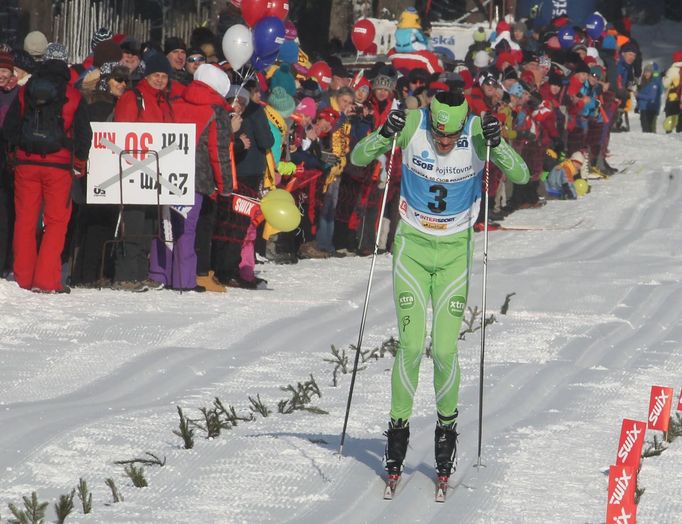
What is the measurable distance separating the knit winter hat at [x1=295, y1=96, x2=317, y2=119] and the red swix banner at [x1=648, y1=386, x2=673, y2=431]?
7728 mm

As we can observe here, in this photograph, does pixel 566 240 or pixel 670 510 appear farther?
pixel 566 240

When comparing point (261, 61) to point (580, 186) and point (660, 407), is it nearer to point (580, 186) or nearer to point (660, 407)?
point (660, 407)

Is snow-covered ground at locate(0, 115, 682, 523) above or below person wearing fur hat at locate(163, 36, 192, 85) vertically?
below

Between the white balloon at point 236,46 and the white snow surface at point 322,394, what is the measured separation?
209cm

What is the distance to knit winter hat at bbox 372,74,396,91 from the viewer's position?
18.5m

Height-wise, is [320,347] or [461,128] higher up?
[461,128]

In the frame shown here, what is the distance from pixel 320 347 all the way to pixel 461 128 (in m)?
4.44

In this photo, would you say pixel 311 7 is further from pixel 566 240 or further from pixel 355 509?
pixel 355 509

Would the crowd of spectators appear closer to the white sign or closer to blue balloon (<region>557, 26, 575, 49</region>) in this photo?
the white sign

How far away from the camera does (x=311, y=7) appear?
3391 centimetres

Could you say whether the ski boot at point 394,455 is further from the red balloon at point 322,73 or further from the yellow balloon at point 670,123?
the yellow balloon at point 670,123

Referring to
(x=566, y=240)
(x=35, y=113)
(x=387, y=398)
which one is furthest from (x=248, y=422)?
(x=566, y=240)

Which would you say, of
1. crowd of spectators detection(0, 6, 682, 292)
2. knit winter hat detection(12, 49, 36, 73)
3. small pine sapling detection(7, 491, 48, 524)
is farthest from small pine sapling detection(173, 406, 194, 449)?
knit winter hat detection(12, 49, 36, 73)

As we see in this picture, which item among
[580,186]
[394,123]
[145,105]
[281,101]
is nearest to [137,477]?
[394,123]
